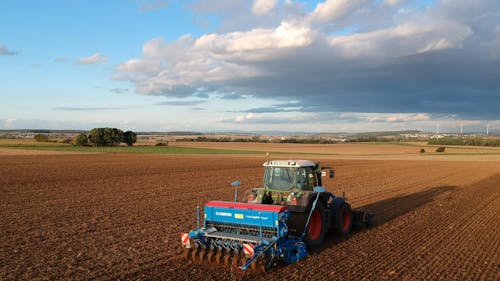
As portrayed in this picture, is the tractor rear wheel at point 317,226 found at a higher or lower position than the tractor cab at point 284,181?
lower

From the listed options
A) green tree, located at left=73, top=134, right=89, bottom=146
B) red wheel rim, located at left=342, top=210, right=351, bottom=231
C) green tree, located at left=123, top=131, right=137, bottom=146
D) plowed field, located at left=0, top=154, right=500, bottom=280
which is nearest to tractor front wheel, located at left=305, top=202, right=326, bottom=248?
plowed field, located at left=0, top=154, right=500, bottom=280

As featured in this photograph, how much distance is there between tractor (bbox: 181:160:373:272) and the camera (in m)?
8.20

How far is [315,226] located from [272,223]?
1.90 meters

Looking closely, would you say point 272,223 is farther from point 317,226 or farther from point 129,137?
point 129,137

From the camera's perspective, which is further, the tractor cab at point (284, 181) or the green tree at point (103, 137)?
the green tree at point (103, 137)

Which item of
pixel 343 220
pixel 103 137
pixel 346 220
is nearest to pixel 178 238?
pixel 343 220

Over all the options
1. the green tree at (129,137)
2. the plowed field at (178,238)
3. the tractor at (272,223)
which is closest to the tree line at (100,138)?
the green tree at (129,137)

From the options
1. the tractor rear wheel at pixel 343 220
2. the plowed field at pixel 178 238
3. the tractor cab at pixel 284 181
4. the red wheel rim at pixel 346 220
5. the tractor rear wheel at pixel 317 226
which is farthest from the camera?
the red wheel rim at pixel 346 220

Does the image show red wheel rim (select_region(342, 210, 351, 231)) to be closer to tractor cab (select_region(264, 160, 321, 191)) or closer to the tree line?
tractor cab (select_region(264, 160, 321, 191))

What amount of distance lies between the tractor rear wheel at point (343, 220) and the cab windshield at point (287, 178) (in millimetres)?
1153

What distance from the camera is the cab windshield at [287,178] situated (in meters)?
10.2

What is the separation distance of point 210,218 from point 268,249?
5.32ft

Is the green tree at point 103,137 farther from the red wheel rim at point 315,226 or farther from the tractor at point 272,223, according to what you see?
the red wheel rim at point 315,226

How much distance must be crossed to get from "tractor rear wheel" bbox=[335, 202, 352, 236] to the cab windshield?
115 centimetres
